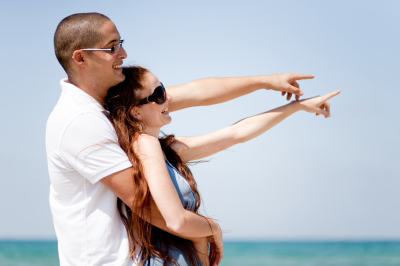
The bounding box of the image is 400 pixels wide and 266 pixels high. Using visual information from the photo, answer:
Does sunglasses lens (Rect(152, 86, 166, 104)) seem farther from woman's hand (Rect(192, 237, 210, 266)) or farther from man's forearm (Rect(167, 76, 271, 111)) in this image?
woman's hand (Rect(192, 237, 210, 266))

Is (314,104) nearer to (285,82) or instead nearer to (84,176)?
(285,82)

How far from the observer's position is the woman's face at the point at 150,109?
2.95 meters

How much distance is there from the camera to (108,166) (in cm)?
264

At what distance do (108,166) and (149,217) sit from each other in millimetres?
320

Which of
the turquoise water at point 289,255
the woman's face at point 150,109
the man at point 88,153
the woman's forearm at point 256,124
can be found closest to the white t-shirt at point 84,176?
the man at point 88,153

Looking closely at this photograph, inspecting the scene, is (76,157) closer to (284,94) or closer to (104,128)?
(104,128)

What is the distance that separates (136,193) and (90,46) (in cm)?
78

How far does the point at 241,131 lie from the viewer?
12.1ft

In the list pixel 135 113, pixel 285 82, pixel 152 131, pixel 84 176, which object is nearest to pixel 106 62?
pixel 135 113

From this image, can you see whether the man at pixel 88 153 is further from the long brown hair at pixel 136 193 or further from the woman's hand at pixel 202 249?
the woman's hand at pixel 202 249

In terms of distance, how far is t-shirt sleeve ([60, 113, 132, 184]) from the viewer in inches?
104

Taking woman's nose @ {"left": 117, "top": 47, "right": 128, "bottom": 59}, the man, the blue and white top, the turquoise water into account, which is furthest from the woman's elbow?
the turquoise water

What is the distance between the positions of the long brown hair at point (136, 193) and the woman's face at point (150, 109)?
0.09ft

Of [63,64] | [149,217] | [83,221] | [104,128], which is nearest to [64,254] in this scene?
[83,221]
